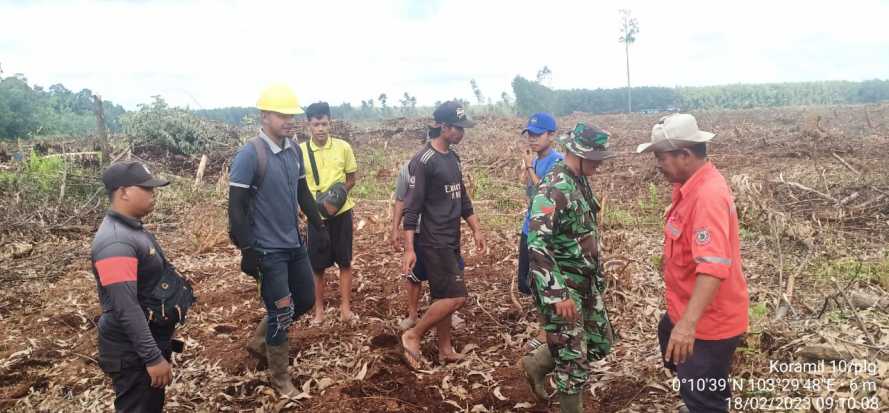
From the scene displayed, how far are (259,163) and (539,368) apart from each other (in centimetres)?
211

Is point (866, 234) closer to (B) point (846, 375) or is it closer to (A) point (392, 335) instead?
(B) point (846, 375)

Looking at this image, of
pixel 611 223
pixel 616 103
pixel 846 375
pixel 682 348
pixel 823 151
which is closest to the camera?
pixel 682 348

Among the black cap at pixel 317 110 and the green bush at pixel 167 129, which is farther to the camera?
the green bush at pixel 167 129


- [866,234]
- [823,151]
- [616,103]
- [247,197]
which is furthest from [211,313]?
[616,103]

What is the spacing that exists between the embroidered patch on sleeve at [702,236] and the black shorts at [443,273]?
1.85 m

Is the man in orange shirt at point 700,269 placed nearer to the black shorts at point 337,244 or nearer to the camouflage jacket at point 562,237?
the camouflage jacket at point 562,237

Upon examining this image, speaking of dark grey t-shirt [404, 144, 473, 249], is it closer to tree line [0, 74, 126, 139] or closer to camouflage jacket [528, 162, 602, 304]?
camouflage jacket [528, 162, 602, 304]

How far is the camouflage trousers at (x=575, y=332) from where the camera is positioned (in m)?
2.89

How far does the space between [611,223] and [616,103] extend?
5084cm

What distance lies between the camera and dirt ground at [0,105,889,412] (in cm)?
347

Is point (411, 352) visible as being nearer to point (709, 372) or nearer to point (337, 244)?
point (337, 244)

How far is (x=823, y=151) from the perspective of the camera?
13664mm

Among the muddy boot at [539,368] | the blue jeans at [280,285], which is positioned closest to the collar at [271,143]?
the blue jeans at [280,285]

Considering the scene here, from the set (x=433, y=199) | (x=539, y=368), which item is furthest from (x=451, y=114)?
(x=539, y=368)
